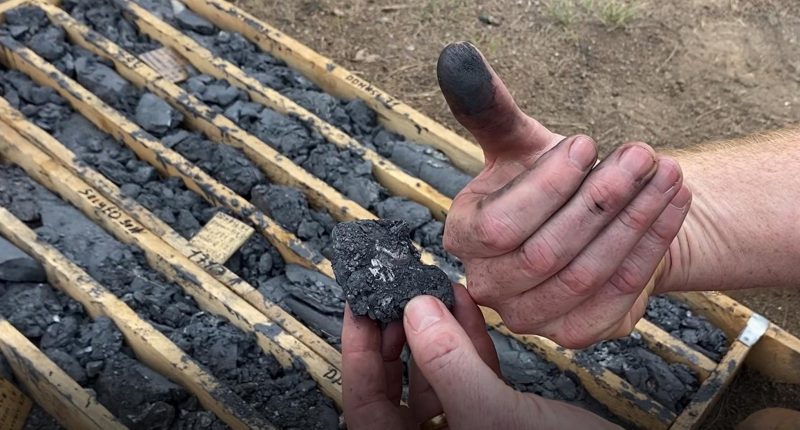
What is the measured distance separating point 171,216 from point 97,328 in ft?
1.60

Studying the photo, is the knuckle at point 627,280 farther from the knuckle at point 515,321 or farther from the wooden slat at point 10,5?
the wooden slat at point 10,5

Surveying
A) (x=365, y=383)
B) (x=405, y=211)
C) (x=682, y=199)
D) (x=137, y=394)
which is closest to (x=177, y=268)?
(x=137, y=394)

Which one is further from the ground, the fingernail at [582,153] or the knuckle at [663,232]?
the fingernail at [582,153]

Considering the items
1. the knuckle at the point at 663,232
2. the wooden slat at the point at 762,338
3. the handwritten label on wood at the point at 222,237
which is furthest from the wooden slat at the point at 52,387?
the wooden slat at the point at 762,338

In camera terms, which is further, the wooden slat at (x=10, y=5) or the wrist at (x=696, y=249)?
the wooden slat at (x=10, y=5)

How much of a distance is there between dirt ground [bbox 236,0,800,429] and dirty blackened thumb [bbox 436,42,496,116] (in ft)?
6.14

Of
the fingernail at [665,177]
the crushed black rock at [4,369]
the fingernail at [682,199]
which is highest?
the fingernail at [665,177]

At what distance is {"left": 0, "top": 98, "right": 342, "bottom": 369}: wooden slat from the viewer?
2449 mm

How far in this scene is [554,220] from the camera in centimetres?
162

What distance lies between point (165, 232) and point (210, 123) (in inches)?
21.0

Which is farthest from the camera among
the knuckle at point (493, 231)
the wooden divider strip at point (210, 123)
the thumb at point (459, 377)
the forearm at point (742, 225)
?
the wooden divider strip at point (210, 123)

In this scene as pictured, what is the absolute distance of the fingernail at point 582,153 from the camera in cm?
156

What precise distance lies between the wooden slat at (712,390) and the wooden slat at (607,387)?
42 mm

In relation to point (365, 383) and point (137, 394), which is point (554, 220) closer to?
point (365, 383)
